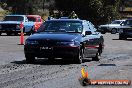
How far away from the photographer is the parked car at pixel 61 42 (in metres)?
16.8

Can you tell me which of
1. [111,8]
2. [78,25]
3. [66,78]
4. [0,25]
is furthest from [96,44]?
[111,8]

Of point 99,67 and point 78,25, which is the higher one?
point 78,25

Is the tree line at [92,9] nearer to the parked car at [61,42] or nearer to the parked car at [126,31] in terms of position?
the parked car at [126,31]

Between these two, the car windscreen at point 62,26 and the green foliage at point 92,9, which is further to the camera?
the green foliage at point 92,9

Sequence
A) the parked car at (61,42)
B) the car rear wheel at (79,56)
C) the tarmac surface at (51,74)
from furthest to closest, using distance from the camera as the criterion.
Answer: the car rear wheel at (79,56), the parked car at (61,42), the tarmac surface at (51,74)

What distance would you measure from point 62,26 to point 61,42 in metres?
1.43

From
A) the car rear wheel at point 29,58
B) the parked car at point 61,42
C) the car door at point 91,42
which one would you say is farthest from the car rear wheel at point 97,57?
the car rear wheel at point 29,58

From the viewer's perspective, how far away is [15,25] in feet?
135

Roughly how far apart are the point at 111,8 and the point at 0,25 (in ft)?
103

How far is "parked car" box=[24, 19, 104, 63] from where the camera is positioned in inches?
662

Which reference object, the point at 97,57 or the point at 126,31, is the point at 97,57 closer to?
the point at 97,57

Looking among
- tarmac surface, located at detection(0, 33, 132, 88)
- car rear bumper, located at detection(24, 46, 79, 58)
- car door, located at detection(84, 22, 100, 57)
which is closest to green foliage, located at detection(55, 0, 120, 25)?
car door, located at detection(84, 22, 100, 57)

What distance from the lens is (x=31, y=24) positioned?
1661 inches

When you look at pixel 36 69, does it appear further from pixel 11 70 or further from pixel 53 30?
pixel 53 30
